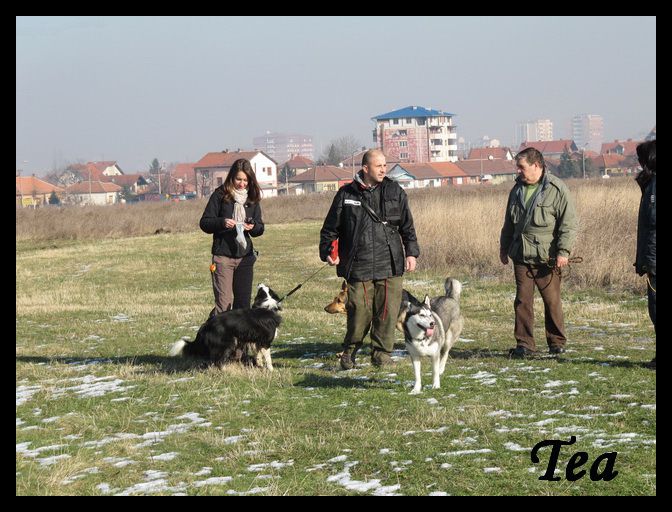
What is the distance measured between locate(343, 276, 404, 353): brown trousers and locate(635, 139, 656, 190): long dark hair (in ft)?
8.29

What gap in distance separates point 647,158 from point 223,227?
168 inches

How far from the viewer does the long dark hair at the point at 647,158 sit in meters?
8.45

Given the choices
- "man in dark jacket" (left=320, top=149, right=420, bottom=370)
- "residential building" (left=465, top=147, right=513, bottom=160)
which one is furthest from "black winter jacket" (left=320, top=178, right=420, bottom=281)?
"residential building" (left=465, top=147, right=513, bottom=160)

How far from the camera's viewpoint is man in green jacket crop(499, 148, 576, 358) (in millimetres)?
9805

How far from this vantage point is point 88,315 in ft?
55.7

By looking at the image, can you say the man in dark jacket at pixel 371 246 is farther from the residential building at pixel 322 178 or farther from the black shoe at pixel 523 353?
the residential building at pixel 322 178

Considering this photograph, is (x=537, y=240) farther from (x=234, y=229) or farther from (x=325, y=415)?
(x=325, y=415)

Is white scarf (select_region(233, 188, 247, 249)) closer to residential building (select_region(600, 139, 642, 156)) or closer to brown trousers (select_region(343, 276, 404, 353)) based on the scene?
brown trousers (select_region(343, 276, 404, 353))

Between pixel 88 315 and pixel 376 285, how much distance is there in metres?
8.89

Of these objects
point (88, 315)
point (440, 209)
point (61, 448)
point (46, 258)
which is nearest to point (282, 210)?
point (46, 258)

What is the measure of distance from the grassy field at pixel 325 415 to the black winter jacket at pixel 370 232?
3.44 ft

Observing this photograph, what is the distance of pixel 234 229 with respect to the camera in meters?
10.1
